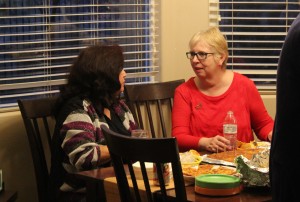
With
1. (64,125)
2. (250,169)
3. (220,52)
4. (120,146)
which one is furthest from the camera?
(220,52)

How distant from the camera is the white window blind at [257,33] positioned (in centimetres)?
390

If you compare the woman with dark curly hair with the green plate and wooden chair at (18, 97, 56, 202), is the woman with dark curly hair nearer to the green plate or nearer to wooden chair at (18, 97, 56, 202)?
wooden chair at (18, 97, 56, 202)

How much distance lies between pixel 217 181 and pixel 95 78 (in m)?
1.12

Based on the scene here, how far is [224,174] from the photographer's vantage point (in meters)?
2.12

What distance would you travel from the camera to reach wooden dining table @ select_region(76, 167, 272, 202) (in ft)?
6.40

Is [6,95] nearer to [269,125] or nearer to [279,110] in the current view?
[269,125]

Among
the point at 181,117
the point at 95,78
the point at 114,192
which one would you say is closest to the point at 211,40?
the point at 181,117

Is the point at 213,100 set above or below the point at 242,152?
above

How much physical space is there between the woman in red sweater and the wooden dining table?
0.91 metres

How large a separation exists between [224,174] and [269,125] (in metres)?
1.21

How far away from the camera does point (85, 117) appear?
2.77 meters

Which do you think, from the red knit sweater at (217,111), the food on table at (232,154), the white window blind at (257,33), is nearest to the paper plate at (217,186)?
the food on table at (232,154)

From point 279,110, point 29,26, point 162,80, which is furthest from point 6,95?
point 279,110

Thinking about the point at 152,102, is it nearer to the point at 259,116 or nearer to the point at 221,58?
the point at 221,58
